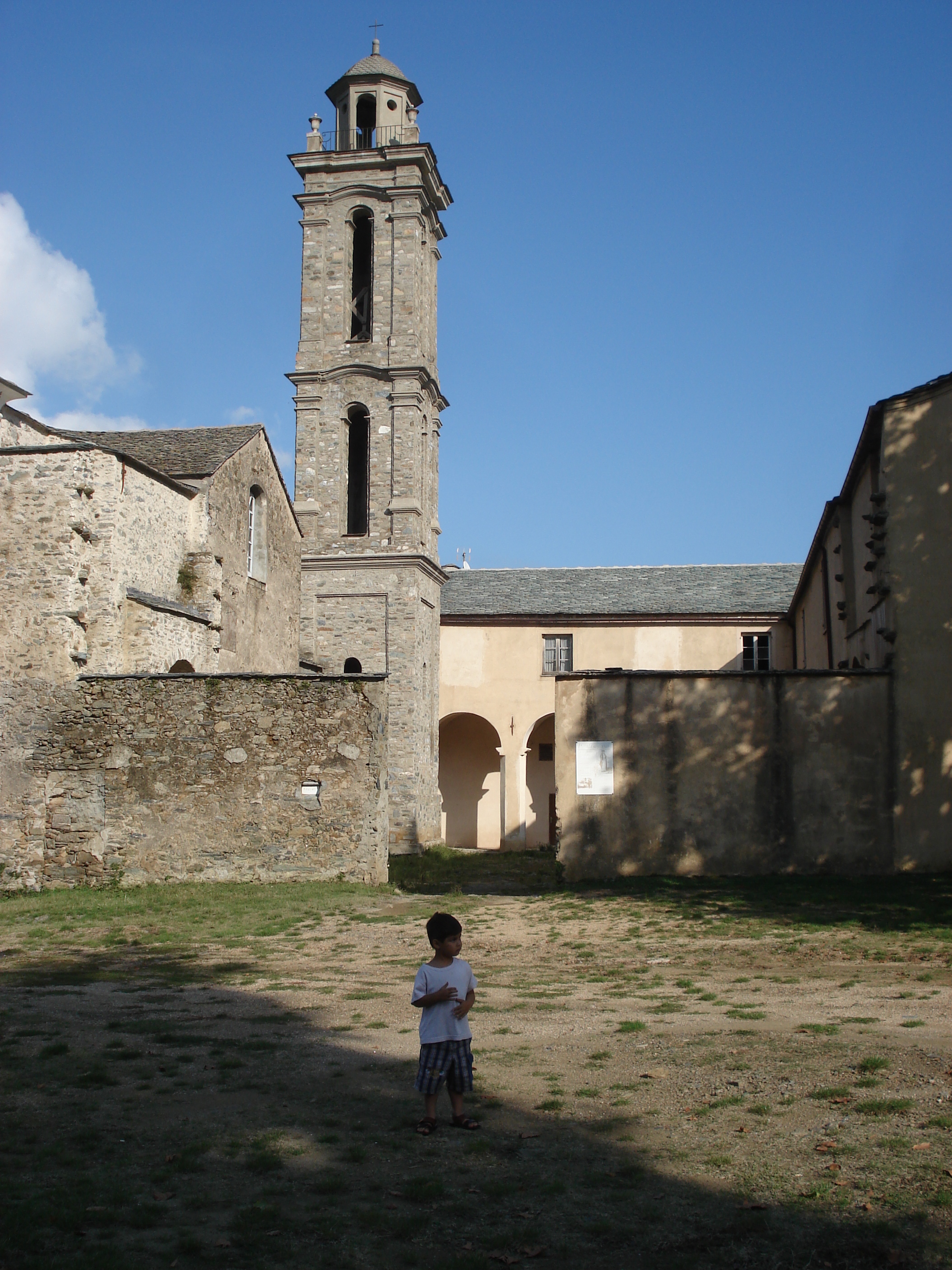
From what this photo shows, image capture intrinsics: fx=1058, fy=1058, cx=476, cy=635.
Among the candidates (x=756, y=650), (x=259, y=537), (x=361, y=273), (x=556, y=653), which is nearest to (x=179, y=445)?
(x=259, y=537)

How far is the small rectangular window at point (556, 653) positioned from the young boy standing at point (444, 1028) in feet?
84.6

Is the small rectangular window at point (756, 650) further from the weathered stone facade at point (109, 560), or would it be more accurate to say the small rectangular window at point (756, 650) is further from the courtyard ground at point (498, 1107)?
the courtyard ground at point (498, 1107)

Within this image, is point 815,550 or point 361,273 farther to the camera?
point 361,273

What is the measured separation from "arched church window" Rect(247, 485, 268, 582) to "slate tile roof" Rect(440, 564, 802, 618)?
342 inches

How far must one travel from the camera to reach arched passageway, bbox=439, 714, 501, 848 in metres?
31.5

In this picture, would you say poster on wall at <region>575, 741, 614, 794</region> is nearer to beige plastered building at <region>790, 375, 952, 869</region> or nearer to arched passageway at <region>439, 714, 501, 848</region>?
beige plastered building at <region>790, 375, 952, 869</region>

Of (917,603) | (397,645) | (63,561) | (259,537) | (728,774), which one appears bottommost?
(728,774)

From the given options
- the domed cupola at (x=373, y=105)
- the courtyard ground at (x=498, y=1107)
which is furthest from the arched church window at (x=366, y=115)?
the courtyard ground at (x=498, y=1107)

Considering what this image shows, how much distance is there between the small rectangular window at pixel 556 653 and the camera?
31.5 metres

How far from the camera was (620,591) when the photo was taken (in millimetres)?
33250

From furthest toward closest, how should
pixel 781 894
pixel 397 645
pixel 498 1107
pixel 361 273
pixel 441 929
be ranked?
1. pixel 361 273
2. pixel 397 645
3. pixel 781 894
4. pixel 498 1107
5. pixel 441 929

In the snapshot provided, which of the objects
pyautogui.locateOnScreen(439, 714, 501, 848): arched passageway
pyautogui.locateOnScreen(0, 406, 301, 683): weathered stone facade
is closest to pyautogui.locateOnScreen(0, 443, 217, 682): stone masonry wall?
pyautogui.locateOnScreen(0, 406, 301, 683): weathered stone facade

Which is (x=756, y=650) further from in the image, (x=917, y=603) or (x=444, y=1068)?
(x=444, y=1068)

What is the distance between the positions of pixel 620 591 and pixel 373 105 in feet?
52.8
